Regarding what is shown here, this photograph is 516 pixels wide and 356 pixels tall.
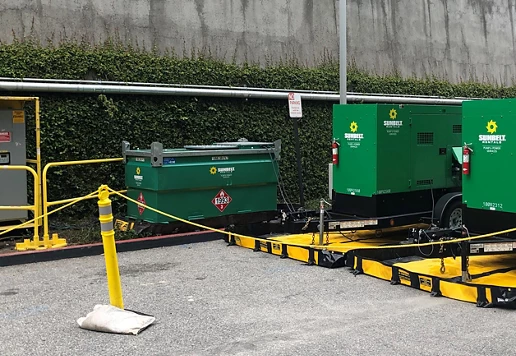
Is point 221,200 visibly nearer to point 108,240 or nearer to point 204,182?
point 204,182

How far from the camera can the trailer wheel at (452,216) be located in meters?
9.80

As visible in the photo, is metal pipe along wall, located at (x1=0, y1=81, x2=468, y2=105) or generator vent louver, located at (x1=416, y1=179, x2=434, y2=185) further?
metal pipe along wall, located at (x1=0, y1=81, x2=468, y2=105)

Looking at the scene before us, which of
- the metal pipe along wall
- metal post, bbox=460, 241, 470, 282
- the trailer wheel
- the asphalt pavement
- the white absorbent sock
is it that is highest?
the metal pipe along wall

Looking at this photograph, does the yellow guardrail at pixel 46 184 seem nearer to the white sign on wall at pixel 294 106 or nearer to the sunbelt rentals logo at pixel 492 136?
the white sign on wall at pixel 294 106

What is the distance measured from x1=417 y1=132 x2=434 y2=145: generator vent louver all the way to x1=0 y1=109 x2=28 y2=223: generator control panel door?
6.96 m

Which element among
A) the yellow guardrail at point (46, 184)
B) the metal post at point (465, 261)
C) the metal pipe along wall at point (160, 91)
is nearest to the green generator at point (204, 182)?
the yellow guardrail at point (46, 184)

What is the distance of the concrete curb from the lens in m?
9.23

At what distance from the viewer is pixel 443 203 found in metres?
9.88

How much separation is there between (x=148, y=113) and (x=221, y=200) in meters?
2.67

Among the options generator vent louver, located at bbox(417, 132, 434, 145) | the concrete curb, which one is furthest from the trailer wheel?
the concrete curb

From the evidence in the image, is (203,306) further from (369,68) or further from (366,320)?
(369,68)

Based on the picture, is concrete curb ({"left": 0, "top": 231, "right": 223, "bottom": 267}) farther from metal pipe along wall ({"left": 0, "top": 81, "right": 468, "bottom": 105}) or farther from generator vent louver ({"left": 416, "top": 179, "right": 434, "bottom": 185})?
generator vent louver ({"left": 416, "top": 179, "right": 434, "bottom": 185})

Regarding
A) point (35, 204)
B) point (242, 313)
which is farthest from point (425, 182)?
point (35, 204)

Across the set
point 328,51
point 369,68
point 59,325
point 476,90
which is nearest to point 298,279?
point 59,325
